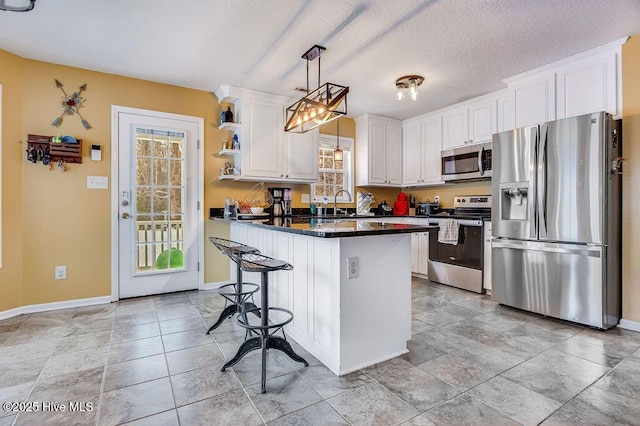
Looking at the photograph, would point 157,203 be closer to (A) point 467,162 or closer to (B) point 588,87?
(A) point 467,162

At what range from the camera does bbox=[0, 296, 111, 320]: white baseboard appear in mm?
2965

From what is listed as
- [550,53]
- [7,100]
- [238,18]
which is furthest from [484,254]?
[7,100]

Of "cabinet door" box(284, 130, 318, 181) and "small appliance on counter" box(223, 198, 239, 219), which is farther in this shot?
"cabinet door" box(284, 130, 318, 181)

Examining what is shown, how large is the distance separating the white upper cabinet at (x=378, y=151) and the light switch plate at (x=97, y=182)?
341 cm

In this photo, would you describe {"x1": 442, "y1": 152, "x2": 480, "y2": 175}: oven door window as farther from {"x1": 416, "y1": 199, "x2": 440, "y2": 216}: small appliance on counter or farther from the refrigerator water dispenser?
the refrigerator water dispenser

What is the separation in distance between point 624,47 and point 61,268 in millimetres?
5700

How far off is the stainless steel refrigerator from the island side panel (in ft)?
5.33

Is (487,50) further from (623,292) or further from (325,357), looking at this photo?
(325,357)

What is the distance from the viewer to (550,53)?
297 centimetres

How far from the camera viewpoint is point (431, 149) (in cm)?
477

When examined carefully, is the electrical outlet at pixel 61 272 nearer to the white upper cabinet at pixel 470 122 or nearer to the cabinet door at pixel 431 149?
the cabinet door at pixel 431 149

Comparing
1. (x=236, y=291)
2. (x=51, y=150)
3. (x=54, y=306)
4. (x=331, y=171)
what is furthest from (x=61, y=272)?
(x=331, y=171)

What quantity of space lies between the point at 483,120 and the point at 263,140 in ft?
9.37

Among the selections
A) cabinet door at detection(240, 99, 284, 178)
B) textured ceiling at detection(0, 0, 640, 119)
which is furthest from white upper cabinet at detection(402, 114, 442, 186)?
cabinet door at detection(240, 99, 284, 178)
